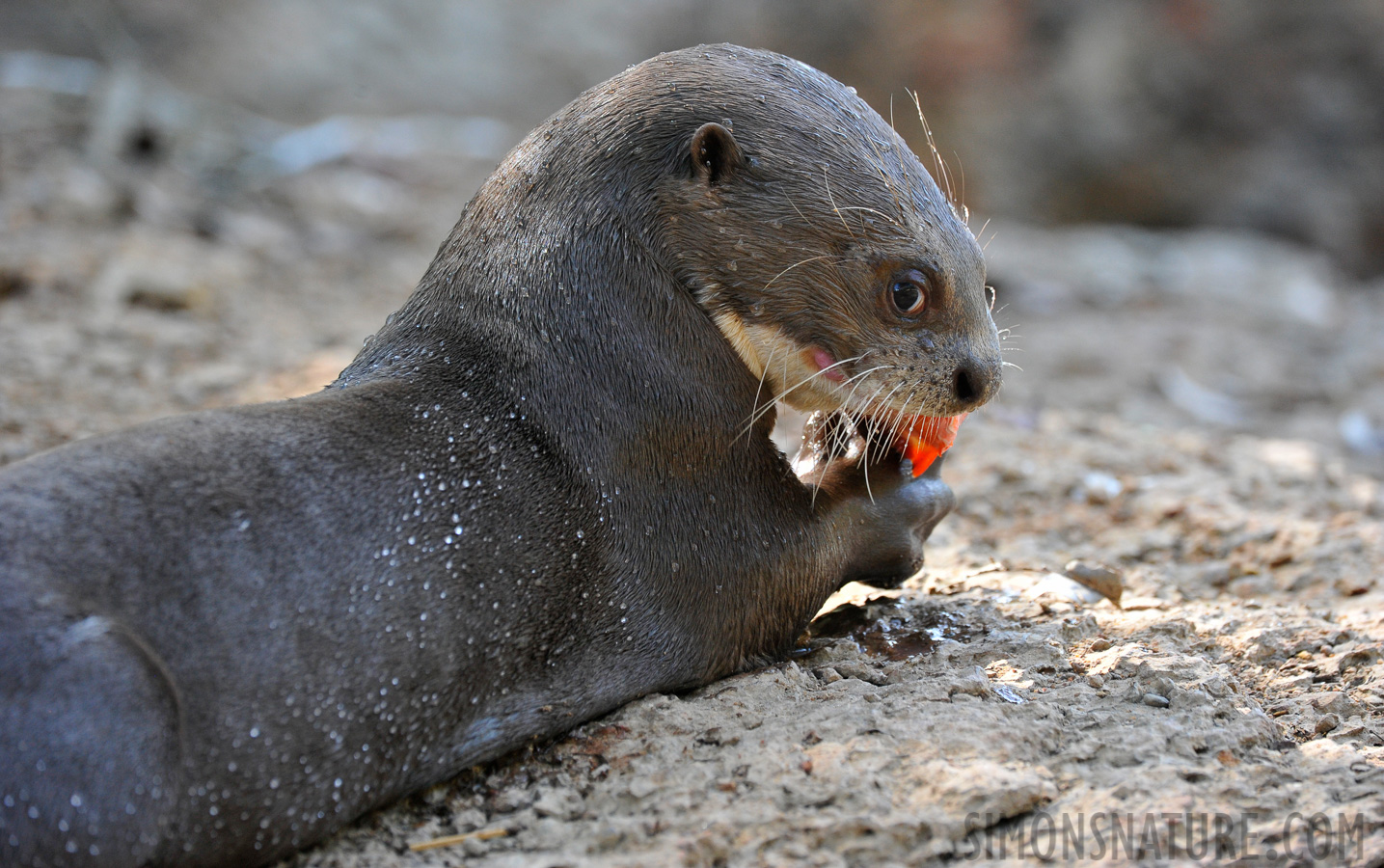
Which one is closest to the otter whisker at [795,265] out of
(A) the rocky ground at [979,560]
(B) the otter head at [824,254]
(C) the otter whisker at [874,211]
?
(B) the otter head at [824,254]

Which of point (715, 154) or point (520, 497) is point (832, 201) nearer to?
point (715, 154)

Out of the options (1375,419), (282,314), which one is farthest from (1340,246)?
(282,314)

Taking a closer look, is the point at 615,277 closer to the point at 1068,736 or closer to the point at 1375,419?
the point at 1068,736

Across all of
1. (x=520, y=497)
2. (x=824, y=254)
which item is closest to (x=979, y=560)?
(x=824, y=254)

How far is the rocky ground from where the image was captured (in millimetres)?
2555

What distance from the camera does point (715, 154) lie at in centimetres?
316

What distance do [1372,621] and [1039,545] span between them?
1.27 meters

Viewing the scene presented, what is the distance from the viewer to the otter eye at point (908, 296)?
3189 millimetres

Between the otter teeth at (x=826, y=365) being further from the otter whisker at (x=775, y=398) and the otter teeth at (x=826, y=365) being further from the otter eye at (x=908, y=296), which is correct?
the otter eye at (x=908, y=296)

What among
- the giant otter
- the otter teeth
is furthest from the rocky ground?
the otter teeth

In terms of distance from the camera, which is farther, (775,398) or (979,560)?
(979,560)

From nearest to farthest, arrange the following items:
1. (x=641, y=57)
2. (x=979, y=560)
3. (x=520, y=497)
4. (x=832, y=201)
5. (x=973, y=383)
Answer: (x=520, y=497) < (x=832, y=201) < (x=973, y=383) < (x=979, y=560) < (x=641, y=57)

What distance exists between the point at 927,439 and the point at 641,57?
12.5 m

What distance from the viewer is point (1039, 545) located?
4.76 m
